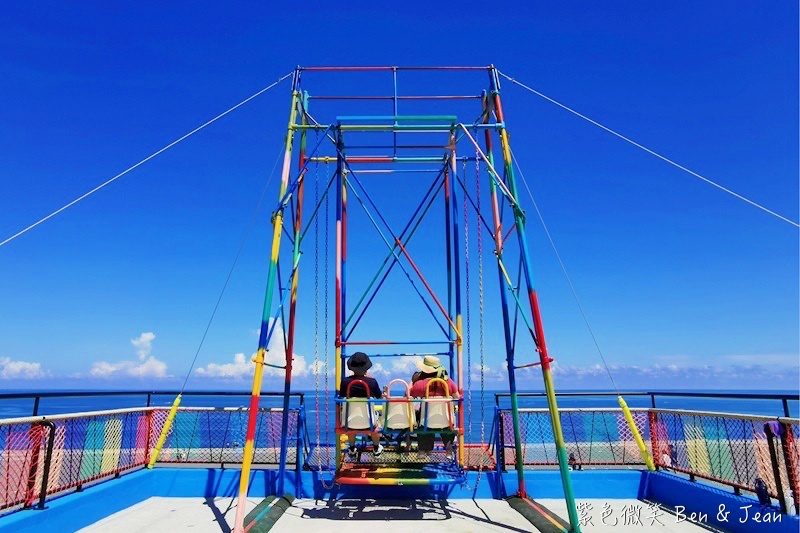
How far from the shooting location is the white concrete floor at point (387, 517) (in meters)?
6.21

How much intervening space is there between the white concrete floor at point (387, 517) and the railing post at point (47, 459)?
2.38 ft

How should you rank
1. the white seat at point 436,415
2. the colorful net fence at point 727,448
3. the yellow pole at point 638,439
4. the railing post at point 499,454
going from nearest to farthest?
the colorful net fence at point 727,448, the white seat at point 436,415, the yellow pole at point 638,439, the railing post at point 499,454

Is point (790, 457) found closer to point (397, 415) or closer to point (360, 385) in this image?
point (397, 415)

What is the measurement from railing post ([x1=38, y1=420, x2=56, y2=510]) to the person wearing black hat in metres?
3.55

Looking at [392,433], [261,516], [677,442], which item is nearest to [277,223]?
[392,433]

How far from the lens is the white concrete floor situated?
6.21m

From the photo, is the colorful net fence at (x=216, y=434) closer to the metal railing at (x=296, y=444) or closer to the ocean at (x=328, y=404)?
the metal railing at (x=296, y=444)

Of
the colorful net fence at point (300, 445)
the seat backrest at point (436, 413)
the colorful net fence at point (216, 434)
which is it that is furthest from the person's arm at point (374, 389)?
the colorful net fence at point (216, 434)

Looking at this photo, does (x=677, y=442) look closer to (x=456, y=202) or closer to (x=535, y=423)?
(x=535, y=423)

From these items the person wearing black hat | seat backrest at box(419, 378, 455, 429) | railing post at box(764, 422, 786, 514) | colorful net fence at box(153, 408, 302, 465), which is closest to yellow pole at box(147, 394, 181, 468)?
colorful net fence at box(153, 408, 302, 465)

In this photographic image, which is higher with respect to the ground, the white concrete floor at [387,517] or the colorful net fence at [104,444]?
the colorful net fence at [104,444]

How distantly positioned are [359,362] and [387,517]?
2161mm

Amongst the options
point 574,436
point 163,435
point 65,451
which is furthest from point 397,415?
point 65,451

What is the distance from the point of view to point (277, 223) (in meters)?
6.78
